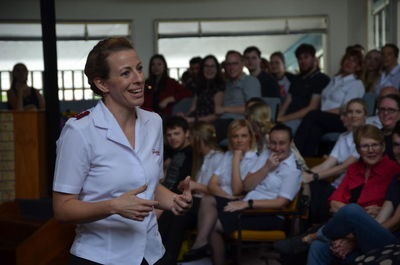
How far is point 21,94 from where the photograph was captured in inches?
275

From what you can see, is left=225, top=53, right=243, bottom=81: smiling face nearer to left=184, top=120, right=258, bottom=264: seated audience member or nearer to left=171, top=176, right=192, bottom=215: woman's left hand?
left=184, top=120, right=258, bottom=264: seated audience member

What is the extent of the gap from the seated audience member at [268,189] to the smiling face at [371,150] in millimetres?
575

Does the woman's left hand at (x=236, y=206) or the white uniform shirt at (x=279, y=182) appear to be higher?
the white uniform shirt at (x=279, y=182)

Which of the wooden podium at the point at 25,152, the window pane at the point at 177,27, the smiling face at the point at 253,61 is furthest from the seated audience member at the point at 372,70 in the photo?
the window pane at the point at 177,27

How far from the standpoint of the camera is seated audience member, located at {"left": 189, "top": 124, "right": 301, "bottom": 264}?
4410 millimetres

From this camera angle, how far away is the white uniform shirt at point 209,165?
4.99 metres

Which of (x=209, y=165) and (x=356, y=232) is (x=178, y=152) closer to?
(x=209, y=165)

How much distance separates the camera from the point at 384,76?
6297 mm

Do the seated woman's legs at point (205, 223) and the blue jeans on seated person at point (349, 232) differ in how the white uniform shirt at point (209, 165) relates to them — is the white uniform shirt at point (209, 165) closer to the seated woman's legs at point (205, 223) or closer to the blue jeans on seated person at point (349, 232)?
the seated woman's legs at point (205, 223)

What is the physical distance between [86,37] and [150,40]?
1066 mm

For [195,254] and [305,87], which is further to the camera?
[305,87]

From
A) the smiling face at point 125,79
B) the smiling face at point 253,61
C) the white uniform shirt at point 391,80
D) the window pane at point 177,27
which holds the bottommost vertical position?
the smiling face at point 125,79

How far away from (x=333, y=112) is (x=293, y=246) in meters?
2.21

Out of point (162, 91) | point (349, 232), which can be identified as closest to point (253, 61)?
point (162, 91)
